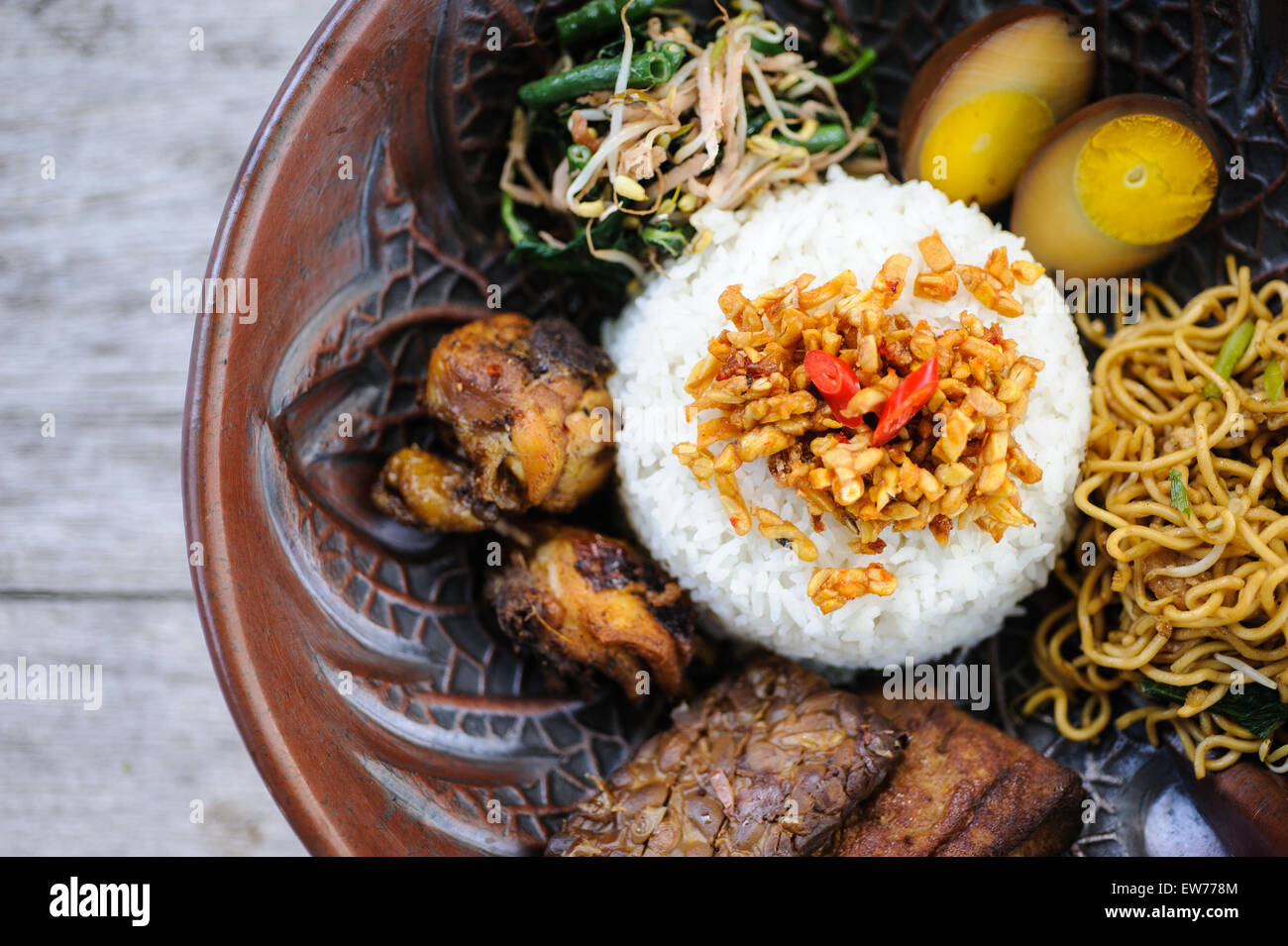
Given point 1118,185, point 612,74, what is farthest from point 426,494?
point 1118,185

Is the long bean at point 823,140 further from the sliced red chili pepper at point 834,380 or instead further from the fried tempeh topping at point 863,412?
the sliced red chili pepper at point 834,380

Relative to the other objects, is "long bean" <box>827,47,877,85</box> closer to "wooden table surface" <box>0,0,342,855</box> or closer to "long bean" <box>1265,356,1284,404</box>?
"long bean" <box>1265,356,1284,404</box>

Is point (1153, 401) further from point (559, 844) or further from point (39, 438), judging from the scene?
point (39, 438)

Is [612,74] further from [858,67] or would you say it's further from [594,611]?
[594,611]

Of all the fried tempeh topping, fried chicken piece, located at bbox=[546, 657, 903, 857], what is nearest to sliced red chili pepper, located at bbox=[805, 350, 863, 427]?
the fried tempeh topping

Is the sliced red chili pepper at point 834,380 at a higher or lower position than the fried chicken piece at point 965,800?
higher

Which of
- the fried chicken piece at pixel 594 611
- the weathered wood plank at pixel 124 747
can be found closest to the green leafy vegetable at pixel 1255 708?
the fried chicken piece at pixel 594 611
